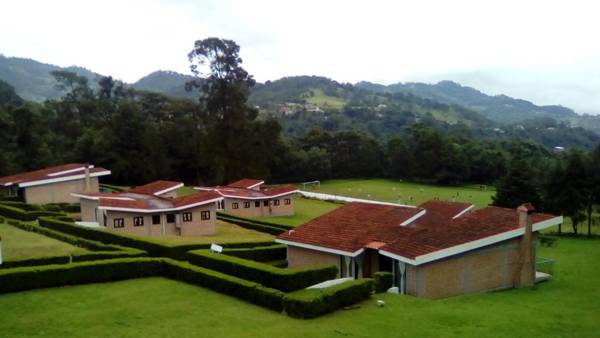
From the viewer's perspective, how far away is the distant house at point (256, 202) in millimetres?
50438

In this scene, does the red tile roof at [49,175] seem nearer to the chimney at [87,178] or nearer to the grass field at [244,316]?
the chimney at [87,178]

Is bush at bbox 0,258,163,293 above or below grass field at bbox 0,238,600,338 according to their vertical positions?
above

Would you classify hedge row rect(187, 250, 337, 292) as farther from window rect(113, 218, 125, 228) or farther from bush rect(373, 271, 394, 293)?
window rect(113, 218, 125, 228)

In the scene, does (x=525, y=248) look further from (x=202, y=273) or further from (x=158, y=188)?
(x=158, y=188)

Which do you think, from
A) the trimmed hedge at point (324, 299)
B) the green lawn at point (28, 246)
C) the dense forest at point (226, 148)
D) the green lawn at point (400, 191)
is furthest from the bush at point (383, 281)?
the green lawn at point (400, 191)

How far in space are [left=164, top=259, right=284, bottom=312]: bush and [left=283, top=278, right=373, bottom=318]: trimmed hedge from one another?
673mm

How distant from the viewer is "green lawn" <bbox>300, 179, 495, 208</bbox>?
7362 centimetres

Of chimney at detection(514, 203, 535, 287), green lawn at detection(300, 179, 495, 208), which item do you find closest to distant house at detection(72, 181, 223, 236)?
chimney at detection(514, 203, 535, 287)

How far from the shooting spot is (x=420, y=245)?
22.3m

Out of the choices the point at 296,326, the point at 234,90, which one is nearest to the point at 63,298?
the point at 296,326

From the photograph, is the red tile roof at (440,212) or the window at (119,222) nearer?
the red tile roof at (440,212)

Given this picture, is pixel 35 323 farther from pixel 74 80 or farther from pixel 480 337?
pixel 74 80

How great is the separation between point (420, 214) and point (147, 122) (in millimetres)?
55431

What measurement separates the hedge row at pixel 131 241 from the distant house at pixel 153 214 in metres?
2.61
